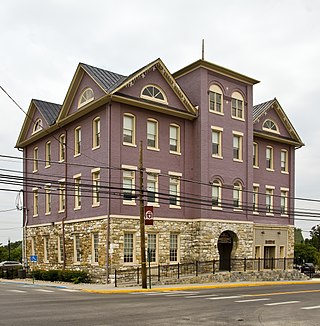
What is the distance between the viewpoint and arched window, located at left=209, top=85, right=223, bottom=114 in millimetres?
37031

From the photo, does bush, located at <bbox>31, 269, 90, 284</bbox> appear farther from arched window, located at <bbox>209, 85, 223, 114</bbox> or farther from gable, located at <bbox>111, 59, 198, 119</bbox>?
arched window, located at <bbox>209, 85, 223, 114</bbox>

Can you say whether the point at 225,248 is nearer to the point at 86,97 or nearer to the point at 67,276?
the point at 67,276

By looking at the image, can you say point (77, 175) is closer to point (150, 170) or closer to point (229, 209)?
point (150, 170)

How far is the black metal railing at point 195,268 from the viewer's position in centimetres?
3081

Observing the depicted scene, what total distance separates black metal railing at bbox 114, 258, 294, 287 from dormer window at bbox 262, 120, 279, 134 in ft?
35.6

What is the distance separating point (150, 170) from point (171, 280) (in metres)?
7.30

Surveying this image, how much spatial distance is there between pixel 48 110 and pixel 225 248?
18050 millimetres

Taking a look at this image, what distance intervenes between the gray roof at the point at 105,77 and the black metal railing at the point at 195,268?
1138 centimetres

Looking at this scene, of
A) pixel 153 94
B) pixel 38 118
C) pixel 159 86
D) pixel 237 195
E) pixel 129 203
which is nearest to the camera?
pixel 129 203

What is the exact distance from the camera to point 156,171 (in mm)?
34031

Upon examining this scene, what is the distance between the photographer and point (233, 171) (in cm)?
3800

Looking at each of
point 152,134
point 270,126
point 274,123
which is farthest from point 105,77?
point 274,123

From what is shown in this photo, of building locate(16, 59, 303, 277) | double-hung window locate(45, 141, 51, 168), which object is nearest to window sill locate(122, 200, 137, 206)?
building locate(16, 59, 303, 277)

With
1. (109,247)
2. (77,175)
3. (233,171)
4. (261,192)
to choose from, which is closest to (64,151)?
(77,175)
